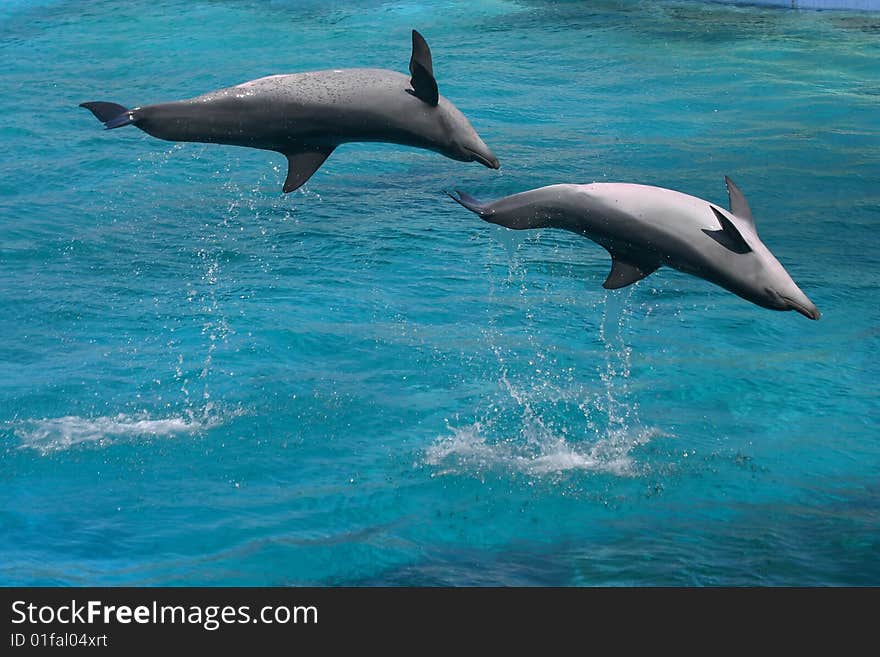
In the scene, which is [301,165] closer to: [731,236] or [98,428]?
[731,236]

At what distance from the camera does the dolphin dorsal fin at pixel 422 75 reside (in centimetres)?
888

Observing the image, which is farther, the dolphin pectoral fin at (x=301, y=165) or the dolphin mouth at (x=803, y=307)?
the dolphin pectoral fin at (x=301, y=165)

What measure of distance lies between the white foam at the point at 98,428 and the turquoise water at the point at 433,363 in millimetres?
29

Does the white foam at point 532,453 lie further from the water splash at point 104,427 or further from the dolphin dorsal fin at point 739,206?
the dolphin dorsal fin at point 739,206

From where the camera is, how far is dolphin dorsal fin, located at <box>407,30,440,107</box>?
8.88m

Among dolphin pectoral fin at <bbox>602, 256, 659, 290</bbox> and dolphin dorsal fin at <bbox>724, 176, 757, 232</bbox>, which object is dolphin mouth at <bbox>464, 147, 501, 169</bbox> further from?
dolphin dorsal fin at <bbox>724, 176, 757, 232</bbox>

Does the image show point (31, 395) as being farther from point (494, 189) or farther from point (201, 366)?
point (494, 189)

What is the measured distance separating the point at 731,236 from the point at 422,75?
2563 millimetres

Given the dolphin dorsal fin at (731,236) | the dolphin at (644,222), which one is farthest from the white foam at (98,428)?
the dolphin dorsal fin at (731,236)

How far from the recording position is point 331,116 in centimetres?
940

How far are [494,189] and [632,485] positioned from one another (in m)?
7.95
